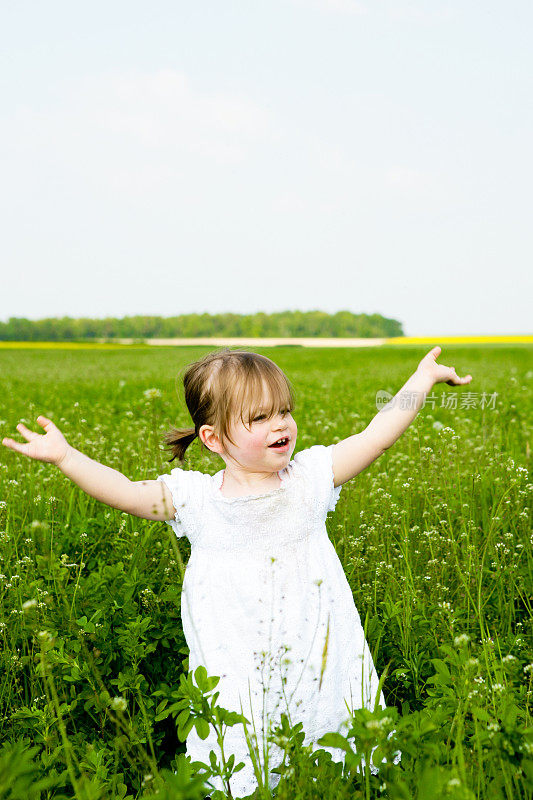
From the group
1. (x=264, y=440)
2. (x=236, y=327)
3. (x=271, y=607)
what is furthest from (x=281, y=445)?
(x=236, y=327)

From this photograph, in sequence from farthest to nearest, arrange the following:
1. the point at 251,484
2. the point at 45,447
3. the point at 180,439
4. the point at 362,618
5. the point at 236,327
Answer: the point at 236,327 → the point at 362,618 → the point at 180,439 → the point at 251,484 → the point at 45,447

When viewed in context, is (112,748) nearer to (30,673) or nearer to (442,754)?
(30,673)

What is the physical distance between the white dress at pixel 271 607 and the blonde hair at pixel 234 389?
0.83 feet

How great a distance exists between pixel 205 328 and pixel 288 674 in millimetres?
71244

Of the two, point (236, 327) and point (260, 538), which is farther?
point (236, 327)

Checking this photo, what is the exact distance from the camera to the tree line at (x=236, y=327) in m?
71.9

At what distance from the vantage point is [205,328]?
7300 cm

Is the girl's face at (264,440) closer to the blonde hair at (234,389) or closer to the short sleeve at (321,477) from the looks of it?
the blonde hair at (234,389)

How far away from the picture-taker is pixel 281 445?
8.66ft

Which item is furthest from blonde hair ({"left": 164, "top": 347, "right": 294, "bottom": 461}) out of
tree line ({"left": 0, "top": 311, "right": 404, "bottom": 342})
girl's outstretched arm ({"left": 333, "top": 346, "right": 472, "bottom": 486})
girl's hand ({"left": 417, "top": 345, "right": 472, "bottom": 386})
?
tree line ({"left": 0, "top": 311, "right": 404, "bottom": 342})

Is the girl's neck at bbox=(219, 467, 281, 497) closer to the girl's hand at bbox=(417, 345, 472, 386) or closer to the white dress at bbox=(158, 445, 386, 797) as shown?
the white dress at bbox=(158, 445, 386, 797)

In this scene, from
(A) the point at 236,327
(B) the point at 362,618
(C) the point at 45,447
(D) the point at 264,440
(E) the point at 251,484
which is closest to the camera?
(C) the point at 45,447

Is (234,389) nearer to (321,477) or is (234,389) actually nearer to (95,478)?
(321,477)

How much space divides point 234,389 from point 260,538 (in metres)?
0.56
